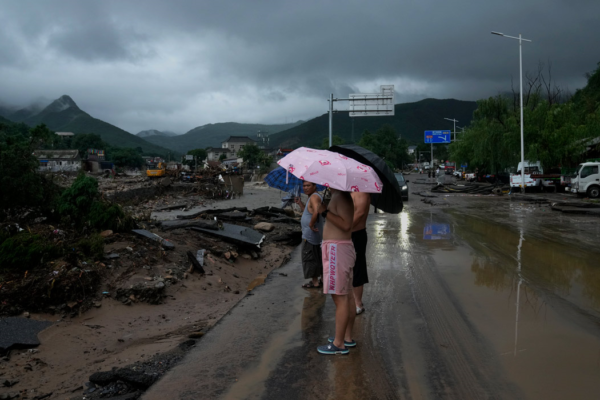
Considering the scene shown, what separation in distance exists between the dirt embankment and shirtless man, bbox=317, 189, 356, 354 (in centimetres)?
171

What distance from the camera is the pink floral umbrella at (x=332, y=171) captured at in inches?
155

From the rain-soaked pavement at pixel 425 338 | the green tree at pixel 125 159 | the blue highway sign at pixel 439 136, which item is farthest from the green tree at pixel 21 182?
the green tree at pixel 125 159

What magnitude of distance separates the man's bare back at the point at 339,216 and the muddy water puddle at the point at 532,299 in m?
1.84

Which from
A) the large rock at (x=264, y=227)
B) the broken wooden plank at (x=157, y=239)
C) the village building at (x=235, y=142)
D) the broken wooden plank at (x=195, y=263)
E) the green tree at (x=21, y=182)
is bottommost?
the broken wooden plank at (x=195, y=263)

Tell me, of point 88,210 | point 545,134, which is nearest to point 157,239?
point 88,210

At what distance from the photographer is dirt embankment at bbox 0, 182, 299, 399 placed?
4.55m

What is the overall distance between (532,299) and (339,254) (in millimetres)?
3494

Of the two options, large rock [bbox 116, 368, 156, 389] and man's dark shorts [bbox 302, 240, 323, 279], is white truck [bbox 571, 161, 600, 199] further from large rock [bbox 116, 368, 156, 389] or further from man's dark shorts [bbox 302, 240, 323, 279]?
large rock [bbox 116, 368, 156, 389]

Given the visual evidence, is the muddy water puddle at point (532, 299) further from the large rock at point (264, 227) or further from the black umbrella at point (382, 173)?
the large rock at point (264, 227)

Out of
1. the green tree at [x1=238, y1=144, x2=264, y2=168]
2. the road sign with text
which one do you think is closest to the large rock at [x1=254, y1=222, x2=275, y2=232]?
the road sign with text

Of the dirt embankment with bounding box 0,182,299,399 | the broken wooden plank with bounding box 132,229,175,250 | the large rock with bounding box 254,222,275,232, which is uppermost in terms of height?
the broken wooden plank with bounding box 132,229,175,250

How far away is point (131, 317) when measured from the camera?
6562 mm

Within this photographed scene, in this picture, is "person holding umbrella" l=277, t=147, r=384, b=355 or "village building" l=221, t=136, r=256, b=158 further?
"village building" l=221, t=136, r=256, b=158

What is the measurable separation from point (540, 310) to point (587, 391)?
2.28 metres
